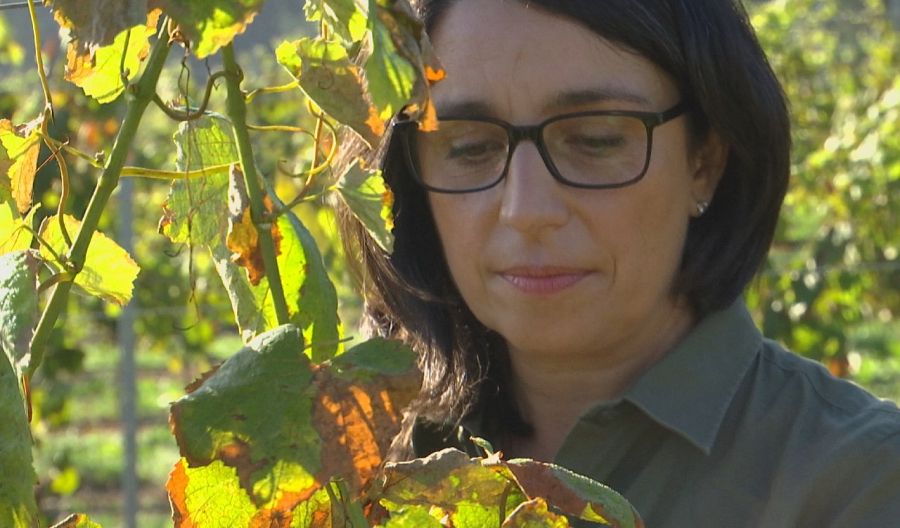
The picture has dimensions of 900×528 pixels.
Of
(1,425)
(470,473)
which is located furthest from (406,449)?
(1,425)

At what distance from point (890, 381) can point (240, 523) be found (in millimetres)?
7293

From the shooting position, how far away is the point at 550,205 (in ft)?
4.36

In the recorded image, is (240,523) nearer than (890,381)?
Yes

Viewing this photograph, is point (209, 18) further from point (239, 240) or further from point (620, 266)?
point (620, 266)

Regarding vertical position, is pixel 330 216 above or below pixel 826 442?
above

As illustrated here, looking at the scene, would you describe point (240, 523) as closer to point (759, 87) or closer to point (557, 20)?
point (557, 20)

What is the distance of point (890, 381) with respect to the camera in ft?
24.8

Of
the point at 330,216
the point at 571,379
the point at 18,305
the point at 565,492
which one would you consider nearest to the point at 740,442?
the point at 571,379

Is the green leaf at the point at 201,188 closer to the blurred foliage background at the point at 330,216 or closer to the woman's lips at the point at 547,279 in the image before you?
the woman's lips at the point at 547,279

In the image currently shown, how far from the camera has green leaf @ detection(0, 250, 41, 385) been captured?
25.8 inches

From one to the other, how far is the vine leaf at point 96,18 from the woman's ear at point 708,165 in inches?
40.1

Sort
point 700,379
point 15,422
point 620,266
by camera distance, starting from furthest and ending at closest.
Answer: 1. point 700,379
2. point 620,266
3. point 15,422

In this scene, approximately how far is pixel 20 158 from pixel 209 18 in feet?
0.71

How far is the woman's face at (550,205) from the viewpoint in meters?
1.35
